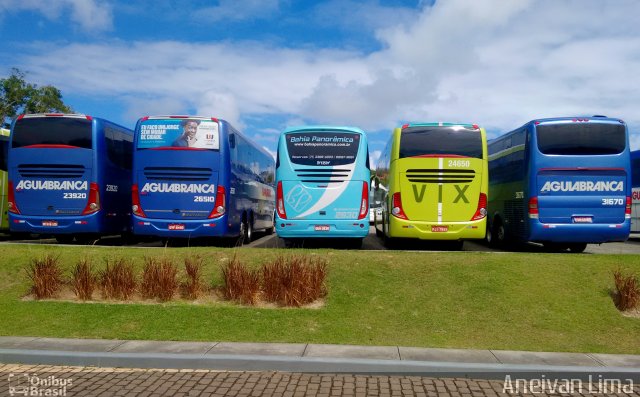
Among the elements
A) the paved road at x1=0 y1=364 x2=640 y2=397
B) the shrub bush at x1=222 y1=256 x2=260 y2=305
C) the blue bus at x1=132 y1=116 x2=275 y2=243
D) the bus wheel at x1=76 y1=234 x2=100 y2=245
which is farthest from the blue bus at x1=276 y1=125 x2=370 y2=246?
the paved road at x1=0 y1=364 x2=640 y2=397

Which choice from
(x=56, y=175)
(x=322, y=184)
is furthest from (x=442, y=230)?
(x=56, y=175)

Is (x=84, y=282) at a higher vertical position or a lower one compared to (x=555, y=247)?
higher

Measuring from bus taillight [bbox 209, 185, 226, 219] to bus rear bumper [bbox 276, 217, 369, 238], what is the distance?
62.0 inches

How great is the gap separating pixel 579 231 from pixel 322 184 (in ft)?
21.3

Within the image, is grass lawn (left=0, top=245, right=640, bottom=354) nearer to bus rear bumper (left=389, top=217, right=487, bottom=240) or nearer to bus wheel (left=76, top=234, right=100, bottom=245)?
bus rear bumper (left=389, top=217, right=487, bottom=240)

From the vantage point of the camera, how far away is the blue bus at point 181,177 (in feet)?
43.2

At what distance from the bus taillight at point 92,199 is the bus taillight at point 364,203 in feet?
23.8

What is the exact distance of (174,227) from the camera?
43.0 ft

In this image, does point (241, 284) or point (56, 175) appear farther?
point (56, 175)

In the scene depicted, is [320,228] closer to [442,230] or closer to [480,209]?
[442,230]

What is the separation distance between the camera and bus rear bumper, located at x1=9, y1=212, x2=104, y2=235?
13836mm

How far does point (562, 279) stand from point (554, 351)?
2.58 metres

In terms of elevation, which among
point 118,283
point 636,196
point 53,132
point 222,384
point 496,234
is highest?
point 53,132

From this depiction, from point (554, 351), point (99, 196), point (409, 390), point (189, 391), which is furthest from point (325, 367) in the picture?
point (99, 196)
